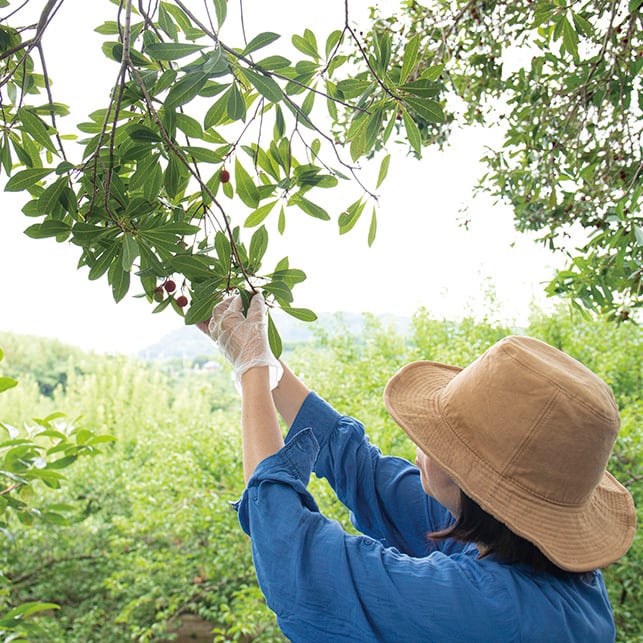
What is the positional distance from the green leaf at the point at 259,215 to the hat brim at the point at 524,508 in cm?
33

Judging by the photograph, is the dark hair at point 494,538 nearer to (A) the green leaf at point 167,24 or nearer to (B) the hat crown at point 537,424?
(B) the hat crown at point 537,424

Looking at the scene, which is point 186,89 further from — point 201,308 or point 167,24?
point 201,308

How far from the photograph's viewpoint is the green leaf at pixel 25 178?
0.86m

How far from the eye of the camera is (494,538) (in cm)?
90

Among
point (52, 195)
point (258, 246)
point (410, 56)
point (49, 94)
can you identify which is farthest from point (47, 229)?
point (410, 56)

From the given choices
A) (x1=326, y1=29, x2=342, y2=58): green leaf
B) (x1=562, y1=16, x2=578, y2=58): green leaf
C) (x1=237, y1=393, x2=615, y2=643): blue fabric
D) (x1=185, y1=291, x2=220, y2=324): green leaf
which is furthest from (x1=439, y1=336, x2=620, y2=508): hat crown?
(x1=562, y1=16, x2=578, y2=58): green leaf

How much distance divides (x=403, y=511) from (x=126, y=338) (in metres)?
6.15

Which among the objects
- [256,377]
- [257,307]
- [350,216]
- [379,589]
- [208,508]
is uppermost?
[350,216]

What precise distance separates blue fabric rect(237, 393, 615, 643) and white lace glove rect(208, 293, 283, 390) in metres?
0.16

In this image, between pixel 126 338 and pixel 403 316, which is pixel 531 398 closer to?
pixel 403 316

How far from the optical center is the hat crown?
0.85 metres

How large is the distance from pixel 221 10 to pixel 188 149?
0.19m

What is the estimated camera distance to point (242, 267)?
900 millimetres

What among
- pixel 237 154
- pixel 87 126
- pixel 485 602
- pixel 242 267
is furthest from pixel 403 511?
pixel 87 126
